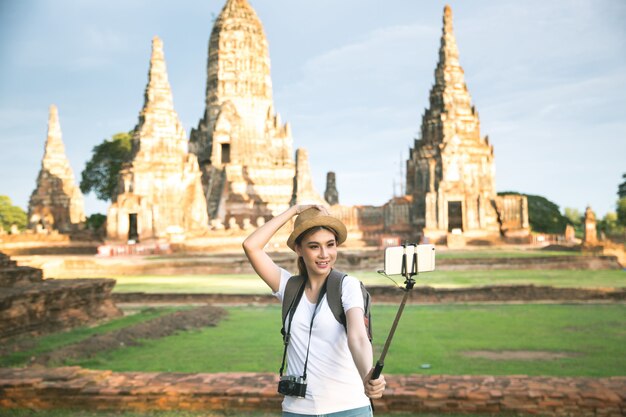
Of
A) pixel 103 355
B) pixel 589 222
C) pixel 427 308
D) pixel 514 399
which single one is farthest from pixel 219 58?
pixel 514 399

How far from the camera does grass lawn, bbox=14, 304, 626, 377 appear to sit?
648 cm

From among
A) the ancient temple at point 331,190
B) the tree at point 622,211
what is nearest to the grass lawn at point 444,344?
the ancient temple at point 331,190

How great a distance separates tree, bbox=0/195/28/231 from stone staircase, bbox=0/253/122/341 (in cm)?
5391

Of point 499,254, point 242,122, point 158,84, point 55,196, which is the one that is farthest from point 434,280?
point 55,196

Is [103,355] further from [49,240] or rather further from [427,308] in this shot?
[49,240]

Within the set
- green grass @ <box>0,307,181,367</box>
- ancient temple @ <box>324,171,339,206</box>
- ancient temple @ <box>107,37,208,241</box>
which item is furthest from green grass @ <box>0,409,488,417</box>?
ancient temple @ <box>324,171,339,206</box>

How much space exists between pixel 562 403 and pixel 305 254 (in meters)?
3.13

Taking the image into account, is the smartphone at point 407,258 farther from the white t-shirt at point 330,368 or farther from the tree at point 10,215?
the tree at point 10,215

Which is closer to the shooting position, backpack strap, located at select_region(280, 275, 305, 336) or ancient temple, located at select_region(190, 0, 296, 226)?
backpack strap, located at select_region(280, 275, 305, 336)

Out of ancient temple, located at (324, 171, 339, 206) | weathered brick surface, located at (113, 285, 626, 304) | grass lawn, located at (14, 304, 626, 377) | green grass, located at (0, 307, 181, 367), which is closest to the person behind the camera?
grass lawn, located at (14, 304, 626, 377)

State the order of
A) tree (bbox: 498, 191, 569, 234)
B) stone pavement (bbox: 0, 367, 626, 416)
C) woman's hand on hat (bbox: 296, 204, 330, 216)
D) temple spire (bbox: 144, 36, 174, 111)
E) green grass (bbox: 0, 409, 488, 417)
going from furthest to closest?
tree (bbox: 498, 191, 569, 234) < temple spire (bbox: 144, 36, 174, 111) < green grass (bbox: 0, 409, 488, 417) < stone pavement (bbox: 0, 367, 626, 416) < woman's hand on hat (bbox: 296, 204, 330, 216)

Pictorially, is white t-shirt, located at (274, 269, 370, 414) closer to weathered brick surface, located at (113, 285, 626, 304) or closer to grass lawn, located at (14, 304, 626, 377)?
grass lawn, located at (14, 304, 626, 377)

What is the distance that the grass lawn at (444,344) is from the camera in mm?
6480

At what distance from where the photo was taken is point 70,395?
17.3 feet
